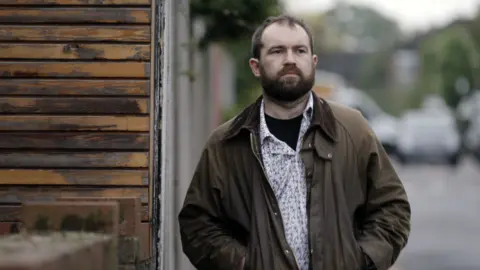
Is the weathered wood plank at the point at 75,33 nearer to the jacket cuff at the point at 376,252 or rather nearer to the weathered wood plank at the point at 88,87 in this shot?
the weathered wood plank at the point at 88,87

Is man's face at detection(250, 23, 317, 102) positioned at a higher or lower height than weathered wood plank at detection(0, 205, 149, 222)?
higher

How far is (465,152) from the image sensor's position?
44250 millimetres

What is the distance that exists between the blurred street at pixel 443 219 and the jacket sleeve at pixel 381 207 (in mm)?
9058

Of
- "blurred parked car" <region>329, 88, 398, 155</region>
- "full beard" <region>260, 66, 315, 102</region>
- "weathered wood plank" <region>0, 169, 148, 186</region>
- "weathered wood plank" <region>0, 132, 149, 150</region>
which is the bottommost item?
"blurred parked car" <region>329, 88, 398, 155</region>

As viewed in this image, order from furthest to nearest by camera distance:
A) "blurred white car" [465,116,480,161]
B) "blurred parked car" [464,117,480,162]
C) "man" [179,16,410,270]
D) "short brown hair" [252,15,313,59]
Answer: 1. "blurred white car" [465,116,480,161]
2. "blurred parked car" [464,117,480,162]
3. "short brown hair" [252,15,313,59]
4. "man" [179,16,410,270]

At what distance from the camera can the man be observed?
5012 millimetres

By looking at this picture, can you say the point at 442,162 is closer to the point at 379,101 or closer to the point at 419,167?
the point at 419,167

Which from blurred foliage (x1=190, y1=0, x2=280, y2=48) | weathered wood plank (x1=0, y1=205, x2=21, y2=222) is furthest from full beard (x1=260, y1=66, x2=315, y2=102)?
blurred foliage (x1=190, y1=0, x2=280, y2=48)

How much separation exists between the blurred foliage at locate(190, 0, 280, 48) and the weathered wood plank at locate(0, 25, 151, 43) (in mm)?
4426

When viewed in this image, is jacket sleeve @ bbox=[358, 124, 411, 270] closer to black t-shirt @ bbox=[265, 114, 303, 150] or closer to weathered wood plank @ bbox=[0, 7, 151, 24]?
black t-shirt @ bbox=[265, 114, 303, 150]

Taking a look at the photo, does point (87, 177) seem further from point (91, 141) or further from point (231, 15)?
point (231, 15)

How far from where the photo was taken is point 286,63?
5.09 m

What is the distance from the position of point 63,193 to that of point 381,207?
1522mm

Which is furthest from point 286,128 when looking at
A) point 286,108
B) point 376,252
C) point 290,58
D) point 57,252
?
point 57,252
